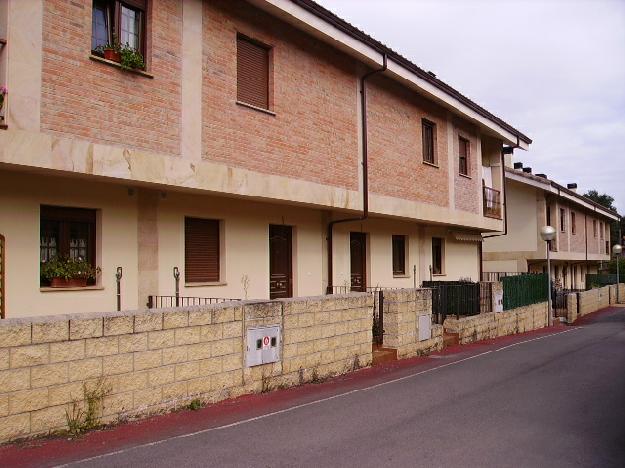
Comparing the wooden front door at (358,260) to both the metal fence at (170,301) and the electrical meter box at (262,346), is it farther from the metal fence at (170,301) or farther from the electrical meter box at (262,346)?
the electrical meter box at (262,346)

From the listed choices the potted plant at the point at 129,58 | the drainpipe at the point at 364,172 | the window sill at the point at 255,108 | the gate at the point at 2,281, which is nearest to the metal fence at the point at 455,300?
the drainpipe at the point at 364,172

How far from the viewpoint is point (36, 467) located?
5.43m

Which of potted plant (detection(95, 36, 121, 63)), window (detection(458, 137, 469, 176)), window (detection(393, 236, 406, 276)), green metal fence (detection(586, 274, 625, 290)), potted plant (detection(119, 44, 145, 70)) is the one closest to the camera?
potted plant (detection(95, 36, 121, 63))

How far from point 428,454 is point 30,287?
5760mm

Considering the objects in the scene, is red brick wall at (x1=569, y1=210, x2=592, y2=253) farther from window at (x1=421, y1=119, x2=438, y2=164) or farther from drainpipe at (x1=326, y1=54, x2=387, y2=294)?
drainpipe at (x1=326, y1=54, x2=387, y2=294)

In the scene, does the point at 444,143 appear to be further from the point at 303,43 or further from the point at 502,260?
the point at 502,260

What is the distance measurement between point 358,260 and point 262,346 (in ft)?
26.6

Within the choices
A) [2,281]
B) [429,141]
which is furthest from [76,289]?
[429,141]

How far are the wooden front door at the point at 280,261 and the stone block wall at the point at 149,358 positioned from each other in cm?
335

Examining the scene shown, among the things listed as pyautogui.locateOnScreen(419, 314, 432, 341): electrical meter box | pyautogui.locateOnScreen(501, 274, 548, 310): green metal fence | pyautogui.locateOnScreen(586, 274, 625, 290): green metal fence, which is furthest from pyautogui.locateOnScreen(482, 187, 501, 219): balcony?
pyautogui.locateOnScreen(586, 274, 625, 290): green metal fence

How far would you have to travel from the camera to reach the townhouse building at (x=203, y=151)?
327 inches

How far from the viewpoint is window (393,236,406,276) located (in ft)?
60.3

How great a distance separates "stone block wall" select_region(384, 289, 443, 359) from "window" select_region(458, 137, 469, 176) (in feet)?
27.2

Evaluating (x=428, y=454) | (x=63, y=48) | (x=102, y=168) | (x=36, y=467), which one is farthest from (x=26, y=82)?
(x=428, y=454)
